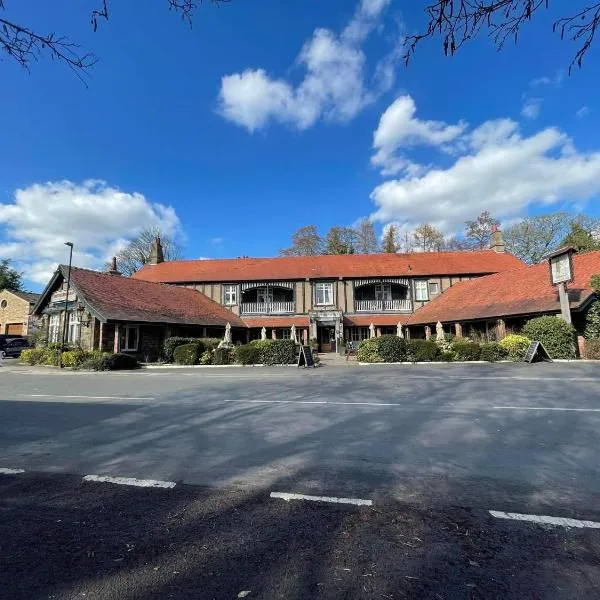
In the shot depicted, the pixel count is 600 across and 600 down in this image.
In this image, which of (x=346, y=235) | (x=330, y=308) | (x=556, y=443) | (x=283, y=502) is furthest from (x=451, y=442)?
(x=346, y=235)

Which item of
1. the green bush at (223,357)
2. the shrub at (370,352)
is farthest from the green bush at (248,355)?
the shrub at (370,352)

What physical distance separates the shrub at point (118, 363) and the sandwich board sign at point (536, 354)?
18.3 metres

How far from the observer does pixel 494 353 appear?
19266 mm

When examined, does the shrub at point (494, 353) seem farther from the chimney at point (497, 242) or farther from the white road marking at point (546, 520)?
the chimney at point (497, 242)

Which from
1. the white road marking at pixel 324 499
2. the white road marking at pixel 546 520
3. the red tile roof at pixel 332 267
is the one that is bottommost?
the white road marking at pixel 546 520

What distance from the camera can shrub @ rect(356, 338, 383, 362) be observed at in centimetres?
2062

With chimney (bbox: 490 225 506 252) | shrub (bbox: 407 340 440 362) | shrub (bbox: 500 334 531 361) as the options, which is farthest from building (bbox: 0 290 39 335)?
chimney (bbox: 490 225 506 252)

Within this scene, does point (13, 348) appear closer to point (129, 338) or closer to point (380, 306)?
point (129, 338)

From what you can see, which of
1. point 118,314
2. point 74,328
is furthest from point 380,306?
point 74,328

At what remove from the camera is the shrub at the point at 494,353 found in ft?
63.1

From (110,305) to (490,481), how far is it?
73.5 feet

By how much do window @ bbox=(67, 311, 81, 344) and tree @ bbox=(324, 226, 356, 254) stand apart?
30.1 meters

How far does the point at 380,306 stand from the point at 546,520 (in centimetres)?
2932

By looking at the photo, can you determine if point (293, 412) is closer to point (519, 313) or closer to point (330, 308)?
point (519, 313)
